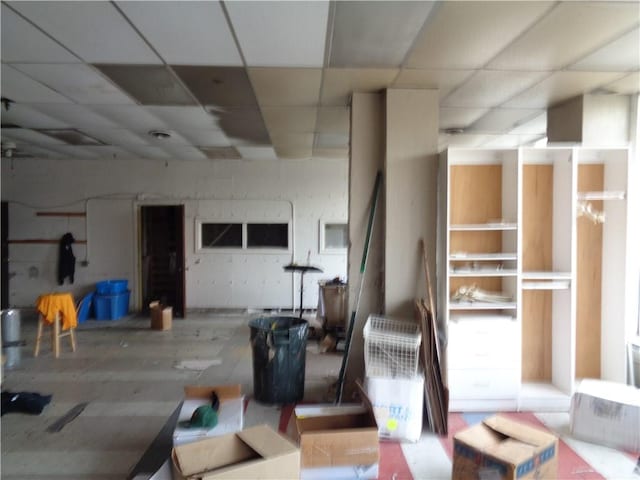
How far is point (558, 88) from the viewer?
329 centimetres

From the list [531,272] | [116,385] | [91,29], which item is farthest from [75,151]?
[531,272]

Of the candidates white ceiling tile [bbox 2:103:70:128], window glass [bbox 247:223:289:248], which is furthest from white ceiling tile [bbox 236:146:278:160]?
white ceiling tile [bbox 2:103:70:128]

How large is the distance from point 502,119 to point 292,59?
2667 millimetres

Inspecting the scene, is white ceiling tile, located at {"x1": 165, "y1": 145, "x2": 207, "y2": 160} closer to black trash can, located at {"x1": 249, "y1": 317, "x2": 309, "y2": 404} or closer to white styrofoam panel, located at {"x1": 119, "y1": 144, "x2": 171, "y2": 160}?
white styrofoam panel, located at {"x1": 119, "y1": 144, "x2": 171, "y2": 160}

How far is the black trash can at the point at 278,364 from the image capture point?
3.21 meters

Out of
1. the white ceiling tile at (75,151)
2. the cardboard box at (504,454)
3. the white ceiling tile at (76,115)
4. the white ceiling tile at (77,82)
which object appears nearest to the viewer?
the cardboard box at (504,454)

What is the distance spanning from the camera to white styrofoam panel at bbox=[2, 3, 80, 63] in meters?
2.21

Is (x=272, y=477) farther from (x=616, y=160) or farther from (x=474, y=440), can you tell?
(x=616, y=160)

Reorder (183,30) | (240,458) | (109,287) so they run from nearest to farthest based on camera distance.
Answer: (240,458) → (183,30) → (109,287)

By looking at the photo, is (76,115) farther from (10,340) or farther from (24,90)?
A: (10,340)

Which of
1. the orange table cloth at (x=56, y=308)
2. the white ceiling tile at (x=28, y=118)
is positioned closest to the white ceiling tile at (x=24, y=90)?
the white ceiling tile at (x=28, y=118)

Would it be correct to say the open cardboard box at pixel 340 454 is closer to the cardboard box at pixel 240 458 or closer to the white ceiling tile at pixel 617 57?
the cardboard box at pixel 240 458

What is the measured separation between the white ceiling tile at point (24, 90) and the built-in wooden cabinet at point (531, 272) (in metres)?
3.32

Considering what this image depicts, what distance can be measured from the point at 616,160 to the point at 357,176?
81.7 inches
